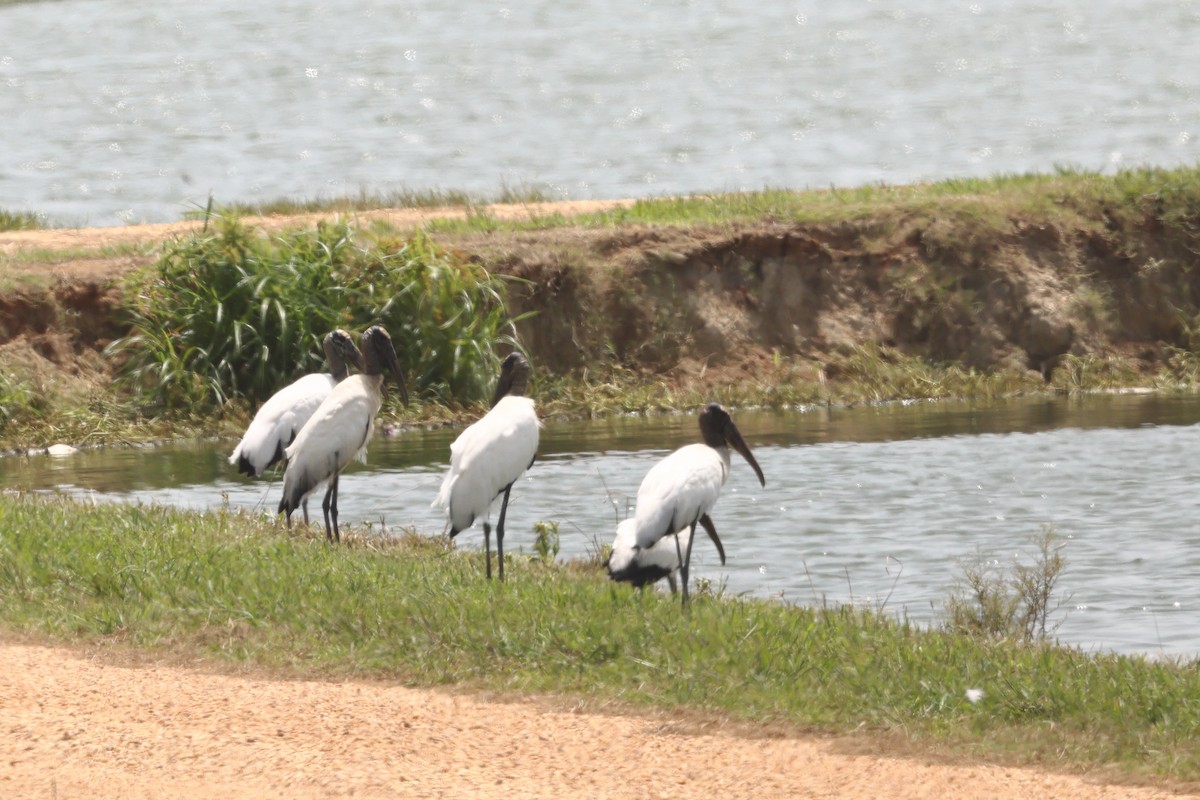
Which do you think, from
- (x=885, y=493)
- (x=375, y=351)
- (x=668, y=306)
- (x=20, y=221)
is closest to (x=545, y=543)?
(x=375, y=351)

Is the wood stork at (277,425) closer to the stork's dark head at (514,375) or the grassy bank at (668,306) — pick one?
the stork's dark head at (514,375)

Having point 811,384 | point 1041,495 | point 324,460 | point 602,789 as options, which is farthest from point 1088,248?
point 602,789

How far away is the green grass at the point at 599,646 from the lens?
24.7ft

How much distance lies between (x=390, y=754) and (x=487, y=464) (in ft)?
11.9

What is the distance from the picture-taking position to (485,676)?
8.30 m

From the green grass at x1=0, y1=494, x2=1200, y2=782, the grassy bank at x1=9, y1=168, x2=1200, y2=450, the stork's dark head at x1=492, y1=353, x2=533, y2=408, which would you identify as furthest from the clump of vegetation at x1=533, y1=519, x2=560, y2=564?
the grassy bank at x1=9, y1=168, x2=1200, y2=450

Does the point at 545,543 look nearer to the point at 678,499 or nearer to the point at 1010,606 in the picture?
the point at 678,499

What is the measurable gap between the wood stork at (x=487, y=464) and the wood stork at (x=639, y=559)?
27.1 inches

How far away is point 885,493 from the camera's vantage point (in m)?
15.7

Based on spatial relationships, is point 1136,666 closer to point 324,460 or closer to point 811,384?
point 324,460

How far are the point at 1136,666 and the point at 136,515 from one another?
20.4 feet

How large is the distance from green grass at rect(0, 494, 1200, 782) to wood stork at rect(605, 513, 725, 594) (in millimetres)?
171

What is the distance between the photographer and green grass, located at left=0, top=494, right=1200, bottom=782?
754 cm

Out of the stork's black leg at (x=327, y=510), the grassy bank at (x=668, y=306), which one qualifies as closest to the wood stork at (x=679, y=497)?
the stork's black leg at (x=327, y=510)
